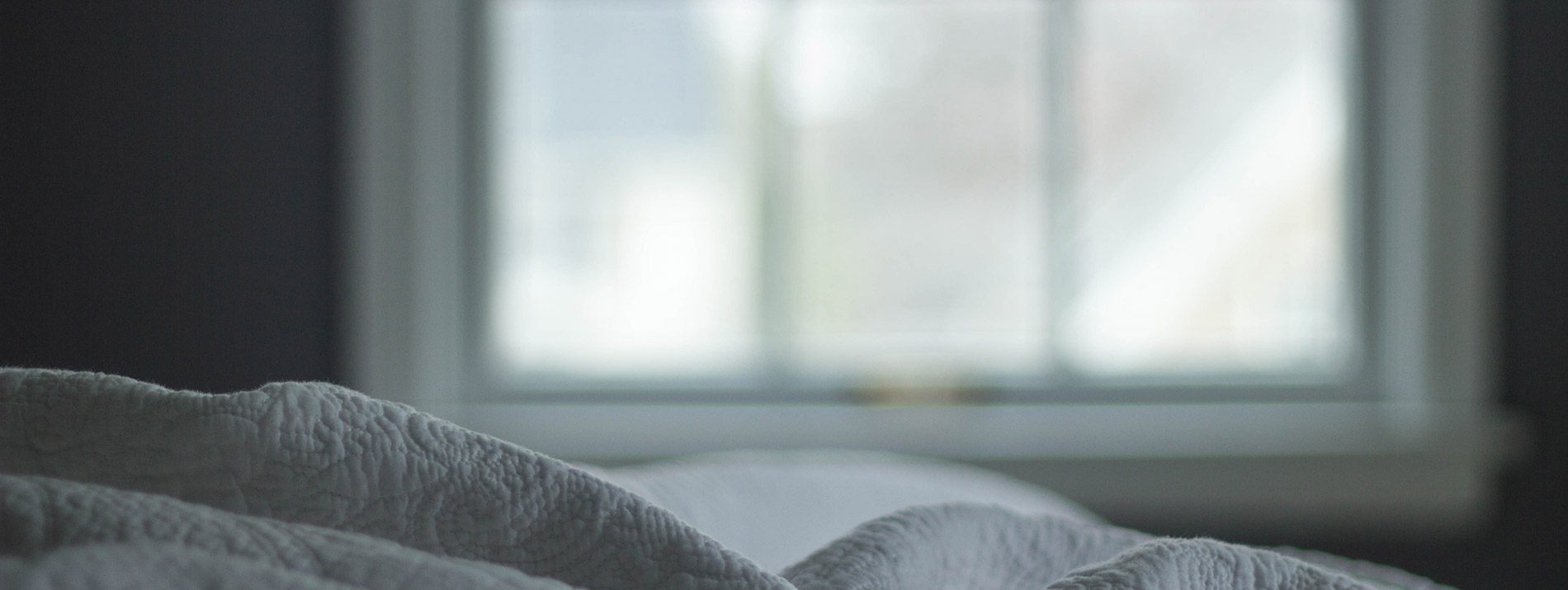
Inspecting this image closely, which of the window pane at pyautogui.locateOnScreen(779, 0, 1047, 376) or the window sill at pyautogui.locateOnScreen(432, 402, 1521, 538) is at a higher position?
the window pane at pyautogui.locateOnScreen(779, 0, 1047, 376)

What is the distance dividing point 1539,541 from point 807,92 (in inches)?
57.9

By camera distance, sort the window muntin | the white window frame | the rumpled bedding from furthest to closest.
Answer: the window muntin < the white window frame < the rumpled bedding

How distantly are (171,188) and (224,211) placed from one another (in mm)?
98

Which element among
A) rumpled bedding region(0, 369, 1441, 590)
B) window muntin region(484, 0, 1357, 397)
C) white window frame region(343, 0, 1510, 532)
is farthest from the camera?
window muntin region(484, 0, 1357, 397)

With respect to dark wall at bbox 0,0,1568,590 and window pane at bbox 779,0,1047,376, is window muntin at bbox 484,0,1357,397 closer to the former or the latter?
window pane at bbox 779,0,1047,376

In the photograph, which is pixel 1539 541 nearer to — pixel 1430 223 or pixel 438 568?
pixel 1430 223

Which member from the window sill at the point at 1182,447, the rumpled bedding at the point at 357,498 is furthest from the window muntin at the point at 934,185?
the rumpled bedding at the point at 357,498

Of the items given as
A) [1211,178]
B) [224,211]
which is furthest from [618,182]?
[1211,178]

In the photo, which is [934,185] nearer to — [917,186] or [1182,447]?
[917,186]

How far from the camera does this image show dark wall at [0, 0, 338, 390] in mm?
2047

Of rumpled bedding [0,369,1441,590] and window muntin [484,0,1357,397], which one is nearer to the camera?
rumpled bedding [0,369,1441,590]

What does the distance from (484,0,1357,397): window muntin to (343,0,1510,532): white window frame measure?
0.31 feet

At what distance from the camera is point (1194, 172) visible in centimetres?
212

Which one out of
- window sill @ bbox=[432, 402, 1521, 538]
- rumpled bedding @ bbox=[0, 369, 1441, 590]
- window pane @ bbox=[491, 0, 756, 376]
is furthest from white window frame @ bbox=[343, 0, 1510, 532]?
rumpled bedding @ bbox=[0, 369, 1441, 590]
